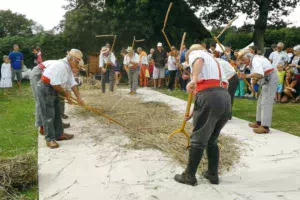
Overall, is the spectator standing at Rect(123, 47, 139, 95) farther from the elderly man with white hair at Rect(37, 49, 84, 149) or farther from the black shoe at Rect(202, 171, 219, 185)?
the black shoe at Rect(202, 171, 219, 185)

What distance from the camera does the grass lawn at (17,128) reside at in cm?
473

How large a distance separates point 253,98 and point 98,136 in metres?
6.70

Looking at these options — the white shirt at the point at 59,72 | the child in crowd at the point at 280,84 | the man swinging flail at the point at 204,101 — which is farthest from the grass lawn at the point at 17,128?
the child in crowd at the point at 280,84

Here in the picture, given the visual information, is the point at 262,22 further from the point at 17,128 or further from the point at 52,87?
the point at 52,87

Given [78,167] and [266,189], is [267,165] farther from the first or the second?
[78,167]

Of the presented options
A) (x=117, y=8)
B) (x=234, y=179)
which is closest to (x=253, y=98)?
(x=234, y=179)

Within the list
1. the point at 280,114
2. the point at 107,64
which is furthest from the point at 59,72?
the point at 107,64

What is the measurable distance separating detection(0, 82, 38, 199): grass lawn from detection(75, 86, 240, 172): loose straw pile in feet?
4.65

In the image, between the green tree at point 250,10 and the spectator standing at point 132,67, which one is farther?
the green tree at point 250,10

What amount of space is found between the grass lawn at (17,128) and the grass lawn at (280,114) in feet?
15.9

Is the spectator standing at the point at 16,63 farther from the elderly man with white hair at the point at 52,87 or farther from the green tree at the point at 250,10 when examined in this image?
the green tree at the point at 250,10

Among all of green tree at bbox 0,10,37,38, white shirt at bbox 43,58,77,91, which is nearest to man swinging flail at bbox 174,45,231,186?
white shirt at bbox 43,58,77,91

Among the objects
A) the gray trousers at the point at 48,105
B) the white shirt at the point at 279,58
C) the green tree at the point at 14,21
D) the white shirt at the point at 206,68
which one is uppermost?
the green tree at the point at 14,21

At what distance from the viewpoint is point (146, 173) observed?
3.88 metres
